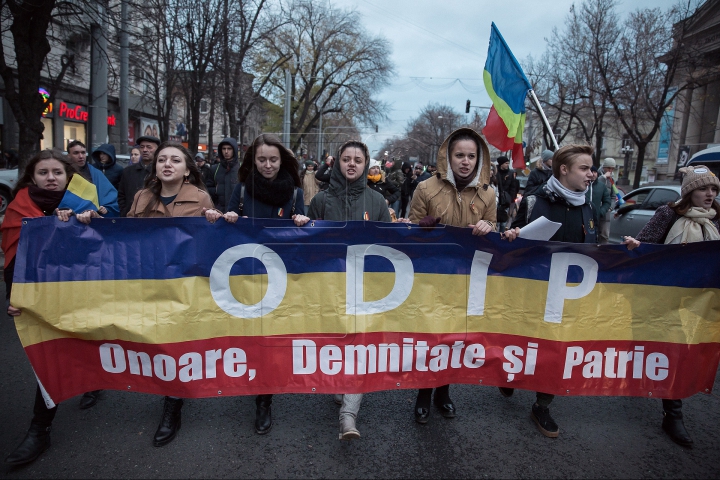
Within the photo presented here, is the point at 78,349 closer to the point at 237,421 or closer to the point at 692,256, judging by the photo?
the point at 237,421

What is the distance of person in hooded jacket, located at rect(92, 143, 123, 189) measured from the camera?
701 centimetres

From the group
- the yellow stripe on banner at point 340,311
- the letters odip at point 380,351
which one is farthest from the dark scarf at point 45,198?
the letters odip at point 380,351

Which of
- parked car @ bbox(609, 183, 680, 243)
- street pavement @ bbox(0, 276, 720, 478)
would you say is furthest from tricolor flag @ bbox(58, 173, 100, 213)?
parked car @ bbox(609, 183, 680, 243)

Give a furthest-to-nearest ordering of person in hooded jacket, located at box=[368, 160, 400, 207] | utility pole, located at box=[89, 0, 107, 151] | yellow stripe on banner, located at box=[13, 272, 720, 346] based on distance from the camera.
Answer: utility pole, located at box=[89, 0, 107, 151], person in hooded jacket, located at box=[368, 160, 400, 207], yellow stripe on banner, located at box=[13, 272, 720, 346]

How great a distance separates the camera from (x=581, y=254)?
3279 millimetres

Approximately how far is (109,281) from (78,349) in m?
0.45

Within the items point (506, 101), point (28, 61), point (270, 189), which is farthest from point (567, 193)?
point (28, 61)

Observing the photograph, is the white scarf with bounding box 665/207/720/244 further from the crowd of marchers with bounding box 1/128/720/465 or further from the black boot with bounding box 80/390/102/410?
the black boot with bounding box 80/390/102/410

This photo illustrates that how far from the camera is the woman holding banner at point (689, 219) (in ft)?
10.9

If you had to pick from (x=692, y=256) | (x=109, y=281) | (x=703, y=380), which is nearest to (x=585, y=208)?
(x=692, y=256)

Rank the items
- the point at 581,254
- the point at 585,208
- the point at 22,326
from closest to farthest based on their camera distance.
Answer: the point at 22,326 → the point at 581,254 → the point at 585,208

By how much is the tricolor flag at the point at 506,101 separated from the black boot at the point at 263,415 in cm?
321

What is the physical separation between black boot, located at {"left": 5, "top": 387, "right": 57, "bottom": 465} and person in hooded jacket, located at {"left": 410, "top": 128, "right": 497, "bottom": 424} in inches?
94.3

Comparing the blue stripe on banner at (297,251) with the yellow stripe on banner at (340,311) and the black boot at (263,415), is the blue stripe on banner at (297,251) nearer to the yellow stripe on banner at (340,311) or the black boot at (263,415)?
the yellow stripe on banner at (340,311)
